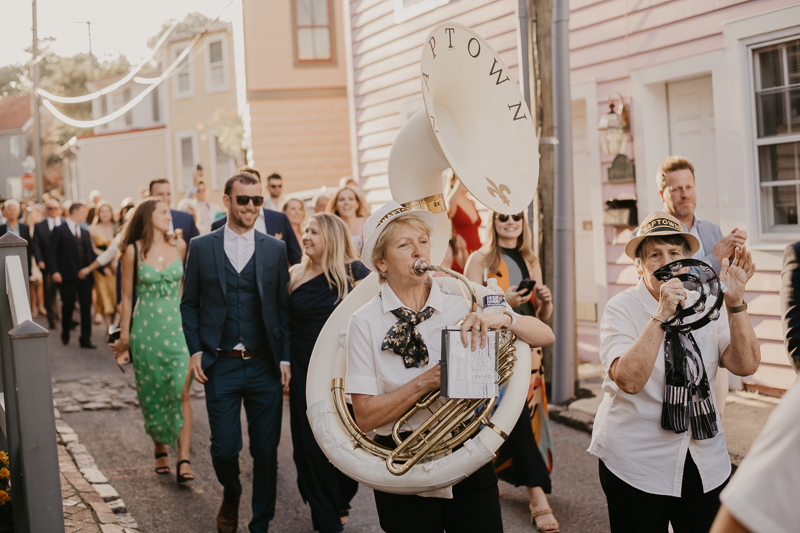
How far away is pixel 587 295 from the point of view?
945 cm

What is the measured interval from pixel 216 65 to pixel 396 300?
26241 mm

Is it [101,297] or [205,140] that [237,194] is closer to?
[101,297]

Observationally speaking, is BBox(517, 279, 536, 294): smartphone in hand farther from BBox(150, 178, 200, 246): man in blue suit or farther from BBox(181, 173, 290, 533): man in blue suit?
BBox(150, 178, 200, 246): man in blue suit

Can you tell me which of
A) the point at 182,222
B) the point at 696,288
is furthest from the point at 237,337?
the point at 182,222

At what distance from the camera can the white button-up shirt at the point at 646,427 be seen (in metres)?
3.07

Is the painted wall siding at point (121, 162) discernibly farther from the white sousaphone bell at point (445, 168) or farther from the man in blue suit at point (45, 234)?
the white sousaphone bell at point (445, 168)

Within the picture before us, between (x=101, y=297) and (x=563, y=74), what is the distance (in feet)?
28.6

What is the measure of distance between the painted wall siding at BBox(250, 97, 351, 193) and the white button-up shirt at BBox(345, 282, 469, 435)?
15819 mm

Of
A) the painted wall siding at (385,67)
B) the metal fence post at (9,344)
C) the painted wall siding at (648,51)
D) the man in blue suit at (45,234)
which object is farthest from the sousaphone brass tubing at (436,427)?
the man in blue suit at (45,234)

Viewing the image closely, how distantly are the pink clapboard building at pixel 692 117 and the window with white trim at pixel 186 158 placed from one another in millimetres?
20886

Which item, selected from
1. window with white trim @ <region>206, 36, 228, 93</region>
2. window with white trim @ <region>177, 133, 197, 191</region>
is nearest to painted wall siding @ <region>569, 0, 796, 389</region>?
window with white trim @ <region>206, 36, 228, 93</region>

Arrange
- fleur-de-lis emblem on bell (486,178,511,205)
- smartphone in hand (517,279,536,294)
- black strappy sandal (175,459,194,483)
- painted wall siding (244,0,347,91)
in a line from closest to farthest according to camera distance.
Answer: fleur-de-lis emblem on bell (486,178,511,205) → smartphone in hand (517,279,536,294) → black strappy sandal (175,459,194,483) → painted wall siding (244,0,347,91)

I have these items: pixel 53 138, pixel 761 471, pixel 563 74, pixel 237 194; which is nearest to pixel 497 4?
pixel 563 74

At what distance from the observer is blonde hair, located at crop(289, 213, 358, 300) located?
17.0ft
